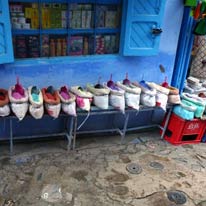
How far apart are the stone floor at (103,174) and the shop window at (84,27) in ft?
5.36

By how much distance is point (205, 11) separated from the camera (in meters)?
4.66

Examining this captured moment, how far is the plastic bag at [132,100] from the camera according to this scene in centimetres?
454

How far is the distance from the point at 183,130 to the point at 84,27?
8.30ft

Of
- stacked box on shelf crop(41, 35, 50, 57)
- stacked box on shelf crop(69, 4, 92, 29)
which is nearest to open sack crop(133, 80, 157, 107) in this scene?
stacked box on shelf crop(69, 4, 92, 29)

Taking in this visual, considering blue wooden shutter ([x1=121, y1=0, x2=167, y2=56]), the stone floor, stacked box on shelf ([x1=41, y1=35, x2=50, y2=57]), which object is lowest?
the stone floor

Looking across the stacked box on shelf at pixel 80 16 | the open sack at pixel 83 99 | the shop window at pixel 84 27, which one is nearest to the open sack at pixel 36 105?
the open sack at pixel 83 99

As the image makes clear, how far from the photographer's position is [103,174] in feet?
14.0

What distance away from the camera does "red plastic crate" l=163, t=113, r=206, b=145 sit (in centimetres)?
507

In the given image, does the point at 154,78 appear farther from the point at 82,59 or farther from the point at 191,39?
the point at 82,59

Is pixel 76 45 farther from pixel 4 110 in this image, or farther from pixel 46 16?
pixel 4 110

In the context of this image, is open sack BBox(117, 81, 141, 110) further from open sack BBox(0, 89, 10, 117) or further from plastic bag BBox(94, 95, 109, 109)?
open sack BBox(0, 89, 10, 117)

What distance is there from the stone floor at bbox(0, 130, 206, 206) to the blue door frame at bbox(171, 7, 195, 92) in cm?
127

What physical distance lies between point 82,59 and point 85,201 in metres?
2.20

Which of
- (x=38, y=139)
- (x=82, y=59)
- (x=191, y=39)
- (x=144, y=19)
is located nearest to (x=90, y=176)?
(x=38, y=139)
